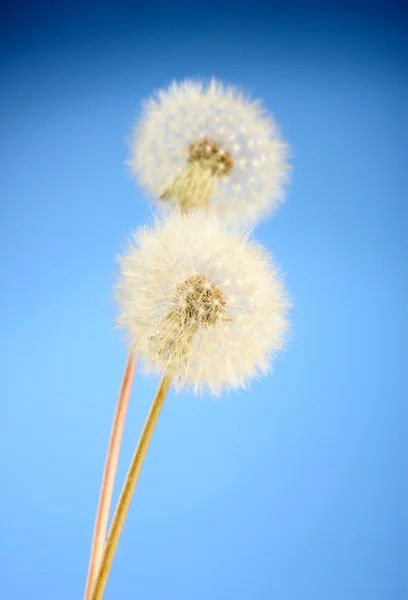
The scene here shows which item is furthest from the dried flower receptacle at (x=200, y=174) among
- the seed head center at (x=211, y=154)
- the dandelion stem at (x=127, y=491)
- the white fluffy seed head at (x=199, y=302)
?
the dandelion stem at (x=127, y=491)

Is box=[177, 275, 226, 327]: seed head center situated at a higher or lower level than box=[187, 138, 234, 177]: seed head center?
lower

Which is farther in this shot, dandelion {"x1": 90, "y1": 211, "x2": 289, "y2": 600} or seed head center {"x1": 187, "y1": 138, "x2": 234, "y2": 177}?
seed head center {"x1": 187, "y1": 138, "x2": 234, "y2": 177}

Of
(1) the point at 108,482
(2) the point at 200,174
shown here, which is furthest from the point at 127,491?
(2) the point at 200,174

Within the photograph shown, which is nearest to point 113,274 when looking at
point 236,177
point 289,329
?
point 289,329

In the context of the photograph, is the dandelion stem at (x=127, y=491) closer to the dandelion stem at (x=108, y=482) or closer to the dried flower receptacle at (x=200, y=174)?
the dandelion stem at (x=108, y=482)

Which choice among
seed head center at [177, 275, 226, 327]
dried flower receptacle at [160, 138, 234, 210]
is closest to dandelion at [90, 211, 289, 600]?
seed head center at [177, 275, 226, 327]

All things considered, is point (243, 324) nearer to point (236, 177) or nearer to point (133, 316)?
point (133, 316)

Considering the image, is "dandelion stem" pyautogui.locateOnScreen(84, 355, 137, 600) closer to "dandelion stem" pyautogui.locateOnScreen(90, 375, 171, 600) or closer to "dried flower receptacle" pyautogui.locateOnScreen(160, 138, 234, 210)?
"dandelion stem" pyautogui.locateOnScreen(90, 375, 171, 600)
